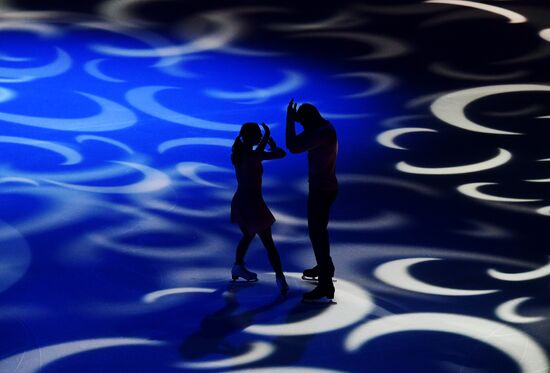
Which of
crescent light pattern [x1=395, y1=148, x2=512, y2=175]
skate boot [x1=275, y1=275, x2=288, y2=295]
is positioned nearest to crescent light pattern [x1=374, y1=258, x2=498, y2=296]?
skate boot [x1=275, y1=275, x2=288, y2=295]

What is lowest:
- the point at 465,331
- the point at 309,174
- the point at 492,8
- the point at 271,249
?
the point at 465,331

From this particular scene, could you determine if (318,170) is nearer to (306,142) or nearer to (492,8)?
A: (306,142)

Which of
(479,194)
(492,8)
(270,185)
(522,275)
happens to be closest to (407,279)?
(522,275)

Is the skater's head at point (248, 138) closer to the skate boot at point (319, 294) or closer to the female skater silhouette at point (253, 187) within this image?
Result: the female skater silhouette at point (253, 187)

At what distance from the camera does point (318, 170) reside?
5.21 meters

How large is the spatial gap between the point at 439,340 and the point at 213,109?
439cm

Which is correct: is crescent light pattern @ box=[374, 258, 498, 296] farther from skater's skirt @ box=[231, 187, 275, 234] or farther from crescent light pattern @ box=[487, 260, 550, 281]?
skater's skirt @ box=[231, 187, 275, 234]

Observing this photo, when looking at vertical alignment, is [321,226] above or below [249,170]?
below

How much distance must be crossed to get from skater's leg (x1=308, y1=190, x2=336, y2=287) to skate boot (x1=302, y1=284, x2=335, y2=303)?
0.02 metres

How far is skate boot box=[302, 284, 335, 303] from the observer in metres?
5.26

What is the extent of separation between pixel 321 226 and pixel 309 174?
0.27 m

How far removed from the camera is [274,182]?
7.26 metres

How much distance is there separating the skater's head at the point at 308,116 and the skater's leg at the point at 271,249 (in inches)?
23.1

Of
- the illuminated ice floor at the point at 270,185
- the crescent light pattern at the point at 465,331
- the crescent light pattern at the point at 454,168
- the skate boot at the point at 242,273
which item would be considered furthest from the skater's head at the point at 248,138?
the crescent light pattern at the point at 454,168
